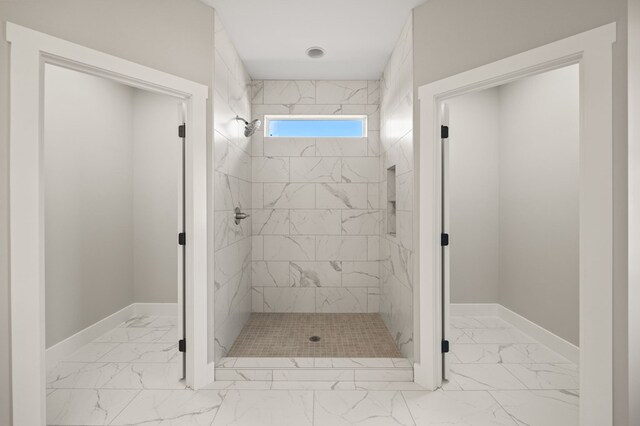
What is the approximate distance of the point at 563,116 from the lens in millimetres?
2576

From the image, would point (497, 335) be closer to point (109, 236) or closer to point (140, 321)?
point (140, 321)

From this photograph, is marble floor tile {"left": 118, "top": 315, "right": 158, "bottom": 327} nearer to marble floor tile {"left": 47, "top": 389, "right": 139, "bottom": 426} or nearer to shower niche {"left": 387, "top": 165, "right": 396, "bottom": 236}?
marble floor tile {"left": 47, "top": 389, "right": 139, "bottom": 426}

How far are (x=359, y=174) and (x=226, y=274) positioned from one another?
74.6 inches

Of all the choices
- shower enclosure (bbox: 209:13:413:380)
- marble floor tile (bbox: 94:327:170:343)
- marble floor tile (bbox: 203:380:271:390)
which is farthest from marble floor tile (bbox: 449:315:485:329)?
marble floor tile (bbox: 94:327:170:343)

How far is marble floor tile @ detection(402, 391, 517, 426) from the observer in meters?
1.81

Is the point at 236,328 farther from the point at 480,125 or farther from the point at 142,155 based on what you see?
the point at 480,125

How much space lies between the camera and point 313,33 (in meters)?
2.60

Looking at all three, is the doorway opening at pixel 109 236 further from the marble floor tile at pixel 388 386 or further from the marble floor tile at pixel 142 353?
the marble floor tile at pixel 388 386

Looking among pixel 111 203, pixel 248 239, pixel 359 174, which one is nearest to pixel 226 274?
pixel 248 239

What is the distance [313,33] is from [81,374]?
3.28 metres

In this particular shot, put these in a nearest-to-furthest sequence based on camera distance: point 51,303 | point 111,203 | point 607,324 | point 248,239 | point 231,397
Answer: point 607,324
point 231,397
point 51,303
point 111,203
point 248,239

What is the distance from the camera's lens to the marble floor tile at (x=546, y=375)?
2.16m

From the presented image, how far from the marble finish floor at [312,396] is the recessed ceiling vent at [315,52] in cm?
287

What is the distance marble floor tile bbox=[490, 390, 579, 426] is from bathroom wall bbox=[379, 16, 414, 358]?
2.17 ft
